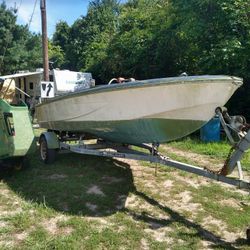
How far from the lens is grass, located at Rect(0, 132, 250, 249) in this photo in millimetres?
4586

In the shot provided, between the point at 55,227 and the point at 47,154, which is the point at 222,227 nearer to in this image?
the point at 55,227

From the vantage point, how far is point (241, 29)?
1198 cm

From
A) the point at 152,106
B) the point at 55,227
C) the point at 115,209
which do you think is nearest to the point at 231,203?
the point at 115,209

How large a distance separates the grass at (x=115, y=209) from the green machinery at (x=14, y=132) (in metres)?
0.53

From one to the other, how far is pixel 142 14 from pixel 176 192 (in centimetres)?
1389

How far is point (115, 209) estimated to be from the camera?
555 cm

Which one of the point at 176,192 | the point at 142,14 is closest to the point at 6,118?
the point at 176,192

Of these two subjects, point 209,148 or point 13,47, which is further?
point 13,47

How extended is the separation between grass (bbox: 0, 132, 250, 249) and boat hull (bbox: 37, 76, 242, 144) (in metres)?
0.85

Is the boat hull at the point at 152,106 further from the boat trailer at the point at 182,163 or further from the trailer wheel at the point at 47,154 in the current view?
the trailer wheel at the point at 47,154

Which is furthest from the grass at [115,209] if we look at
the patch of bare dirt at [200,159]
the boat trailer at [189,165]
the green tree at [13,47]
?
the green tree at [13,47]

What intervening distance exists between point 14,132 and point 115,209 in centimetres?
228

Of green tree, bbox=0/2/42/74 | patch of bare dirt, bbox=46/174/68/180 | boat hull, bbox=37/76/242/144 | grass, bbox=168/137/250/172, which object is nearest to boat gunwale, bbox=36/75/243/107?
boat hull, bbox=37/76/242/144

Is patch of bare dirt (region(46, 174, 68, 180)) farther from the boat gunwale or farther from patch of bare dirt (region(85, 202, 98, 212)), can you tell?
the boat gunwale
